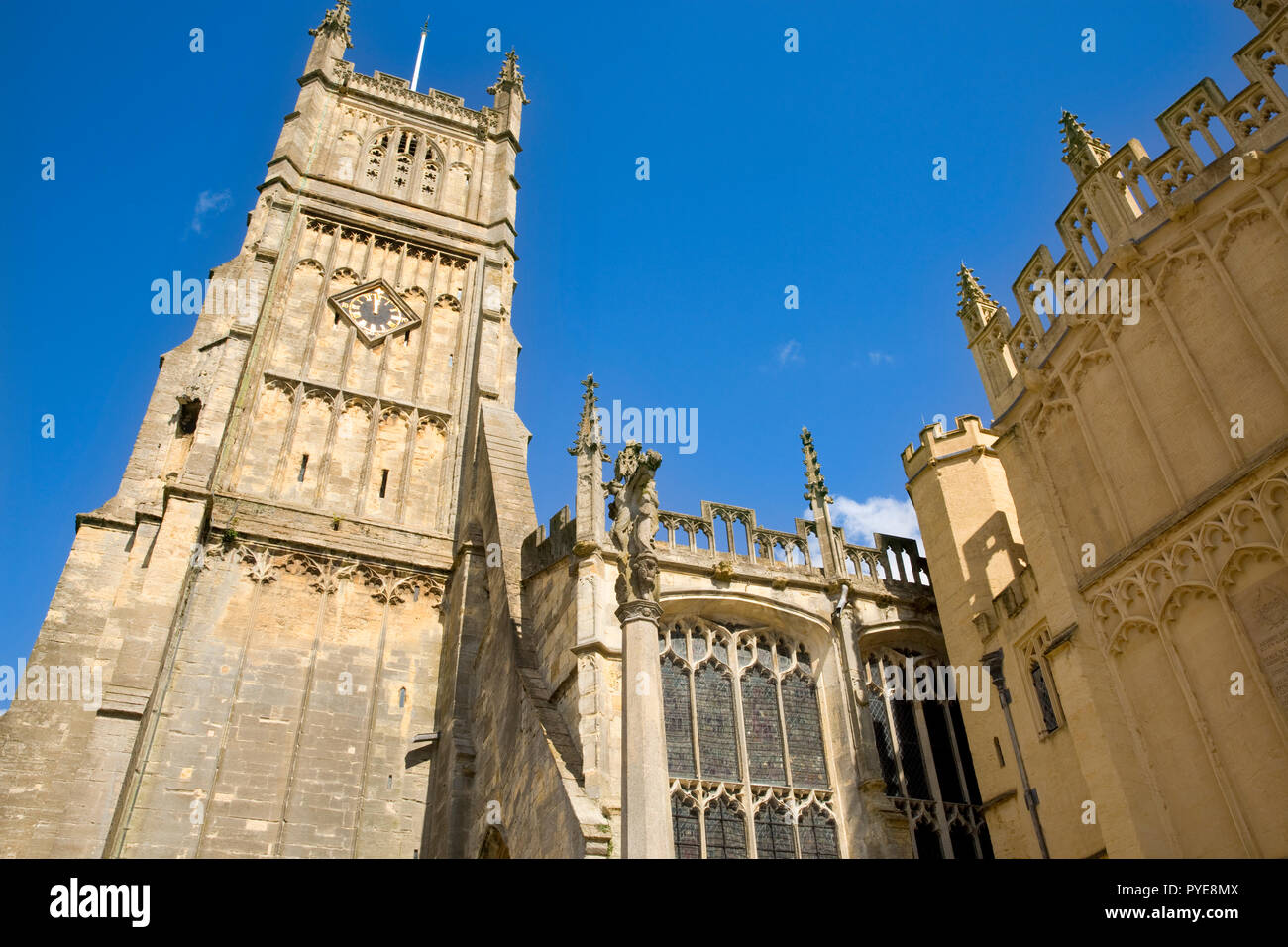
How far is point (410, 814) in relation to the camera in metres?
13.1

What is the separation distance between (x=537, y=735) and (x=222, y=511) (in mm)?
7408

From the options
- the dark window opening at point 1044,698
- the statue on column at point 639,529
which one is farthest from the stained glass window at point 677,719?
the statue on column at point 639,529

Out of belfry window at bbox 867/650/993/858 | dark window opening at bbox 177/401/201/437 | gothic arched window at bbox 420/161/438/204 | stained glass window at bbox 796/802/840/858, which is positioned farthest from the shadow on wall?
gothic arched window at bbox 420/161/438/204

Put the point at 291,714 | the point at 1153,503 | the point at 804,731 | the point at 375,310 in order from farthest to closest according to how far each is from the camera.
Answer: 1. the point at 375,310
2. the point at 804,731
3. the point at 291,714
4. the point at 1153,503

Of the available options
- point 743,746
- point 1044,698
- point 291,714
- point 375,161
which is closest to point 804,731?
point 743,746

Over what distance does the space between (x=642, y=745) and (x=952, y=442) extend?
1155 centimetres

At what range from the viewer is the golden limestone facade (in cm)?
912

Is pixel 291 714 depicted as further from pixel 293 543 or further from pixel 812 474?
pixel 812 474

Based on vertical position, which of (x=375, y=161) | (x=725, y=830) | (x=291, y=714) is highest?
(x=375, y=161)

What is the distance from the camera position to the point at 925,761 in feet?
48.2

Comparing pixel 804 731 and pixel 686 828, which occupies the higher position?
pixel 804 731

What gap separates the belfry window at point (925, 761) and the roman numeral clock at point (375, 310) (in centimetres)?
1110
